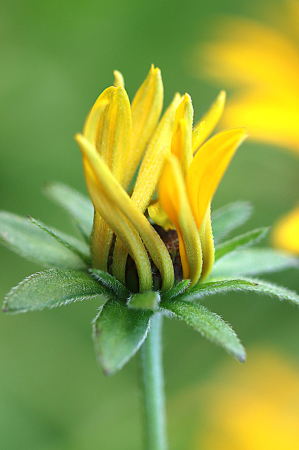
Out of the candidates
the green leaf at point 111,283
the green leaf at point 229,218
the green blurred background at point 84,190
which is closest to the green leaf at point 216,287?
the green leaf at point 111,283

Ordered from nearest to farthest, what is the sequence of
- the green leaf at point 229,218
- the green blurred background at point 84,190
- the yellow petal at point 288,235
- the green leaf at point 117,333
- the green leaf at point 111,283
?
the green leaf at point 117,333 < the green leaf at point 111,283 < the green leaf at point 229,218 < the yellow petal at point 288,235 < the green blurred background at point 84,190

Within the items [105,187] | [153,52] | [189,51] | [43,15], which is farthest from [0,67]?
[105,187]

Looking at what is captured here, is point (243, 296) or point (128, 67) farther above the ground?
point (128, 67)

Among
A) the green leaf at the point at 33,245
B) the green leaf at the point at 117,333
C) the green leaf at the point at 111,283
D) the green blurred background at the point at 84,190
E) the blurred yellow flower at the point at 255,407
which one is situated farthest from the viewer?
the green blurred background at the point at 84,190

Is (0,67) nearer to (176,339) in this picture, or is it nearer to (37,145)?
(37,145)

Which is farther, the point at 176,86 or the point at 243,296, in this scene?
the point at 176,86

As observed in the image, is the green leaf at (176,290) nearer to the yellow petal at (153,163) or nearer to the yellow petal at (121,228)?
the yellow petal at (121,228)
